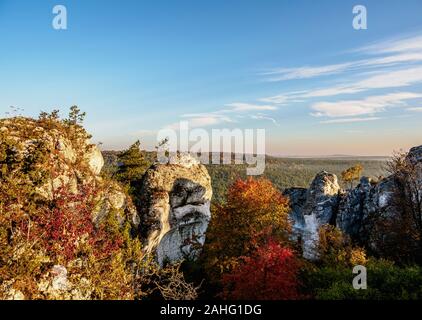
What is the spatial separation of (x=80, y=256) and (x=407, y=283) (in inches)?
699

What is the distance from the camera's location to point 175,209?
2888cm

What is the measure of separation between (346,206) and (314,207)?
4.00 metres

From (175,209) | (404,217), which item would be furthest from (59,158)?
(404,217)

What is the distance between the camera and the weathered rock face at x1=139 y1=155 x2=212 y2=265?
2662cm

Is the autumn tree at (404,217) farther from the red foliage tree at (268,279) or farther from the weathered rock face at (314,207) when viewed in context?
the red foliage tree at (268,279)

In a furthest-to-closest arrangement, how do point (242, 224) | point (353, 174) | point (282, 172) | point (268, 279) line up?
point (282, 172)
point (353, 174)
point (242, 224)
point (268, 279)

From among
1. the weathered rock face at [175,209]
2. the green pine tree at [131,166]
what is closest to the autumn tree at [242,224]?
the weathered rock face at [175,209]

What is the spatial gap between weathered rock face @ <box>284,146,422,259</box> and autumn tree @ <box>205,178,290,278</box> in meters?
4.46

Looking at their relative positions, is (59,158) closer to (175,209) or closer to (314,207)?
(175,209)

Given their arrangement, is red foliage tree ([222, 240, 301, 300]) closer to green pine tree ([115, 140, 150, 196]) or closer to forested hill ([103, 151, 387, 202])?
green pine tree ([115, 140, 150, 196])

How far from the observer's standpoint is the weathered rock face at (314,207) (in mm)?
40375

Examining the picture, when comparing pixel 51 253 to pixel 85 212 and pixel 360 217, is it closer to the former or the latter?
pixel 85 212

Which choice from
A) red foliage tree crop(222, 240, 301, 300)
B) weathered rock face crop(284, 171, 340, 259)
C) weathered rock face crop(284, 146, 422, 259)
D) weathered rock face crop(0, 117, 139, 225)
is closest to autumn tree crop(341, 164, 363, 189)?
weathered rock face crop(284, 171, 340, 259)

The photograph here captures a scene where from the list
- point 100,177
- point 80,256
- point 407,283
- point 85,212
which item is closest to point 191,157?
point 100,177
